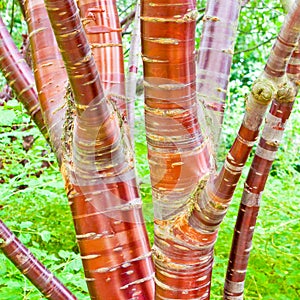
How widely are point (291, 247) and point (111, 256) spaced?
1.19 m

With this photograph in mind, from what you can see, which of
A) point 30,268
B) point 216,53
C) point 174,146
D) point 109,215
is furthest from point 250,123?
point 30,268

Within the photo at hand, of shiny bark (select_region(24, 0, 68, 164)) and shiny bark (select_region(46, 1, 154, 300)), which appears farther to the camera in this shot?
shiny bark (select_region(24, 0, 68, 164))

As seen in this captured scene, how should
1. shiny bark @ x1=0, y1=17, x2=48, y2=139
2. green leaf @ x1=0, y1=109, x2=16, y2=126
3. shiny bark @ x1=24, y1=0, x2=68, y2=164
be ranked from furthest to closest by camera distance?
green leaf @ x1=0, y1=109, x2=16, y2=126 < shiny bark @ x1=0, y1=17, x2=48, y2=139 < shiny bark @ x1=24, y1=0, x2=68, y2=164

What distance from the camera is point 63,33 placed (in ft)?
1.82

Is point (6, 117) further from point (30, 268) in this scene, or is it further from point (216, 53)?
point (216, 53)

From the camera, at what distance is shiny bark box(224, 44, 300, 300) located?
819 millimetres

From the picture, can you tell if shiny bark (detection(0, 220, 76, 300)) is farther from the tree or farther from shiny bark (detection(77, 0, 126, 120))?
shiny bark (detection(77, 0, 126, 120))

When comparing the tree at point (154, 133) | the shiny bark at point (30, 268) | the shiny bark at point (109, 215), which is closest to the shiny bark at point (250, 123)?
the tree at point (154, 133)

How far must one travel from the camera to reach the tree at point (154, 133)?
582 mm

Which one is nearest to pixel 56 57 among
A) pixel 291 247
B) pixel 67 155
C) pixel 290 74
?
pixel 67 155

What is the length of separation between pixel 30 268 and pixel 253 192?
481 mm

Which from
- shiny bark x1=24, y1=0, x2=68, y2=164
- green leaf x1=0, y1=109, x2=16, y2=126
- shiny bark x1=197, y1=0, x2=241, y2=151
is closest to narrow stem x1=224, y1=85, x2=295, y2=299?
shiny bark x1=197, y1=0, x2=241, y2=151

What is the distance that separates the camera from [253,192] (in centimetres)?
89

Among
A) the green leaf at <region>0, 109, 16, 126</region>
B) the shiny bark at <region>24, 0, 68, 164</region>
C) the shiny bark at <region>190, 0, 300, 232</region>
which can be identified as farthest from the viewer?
the green leaf at <region>0, 109, 16, 126</region>
